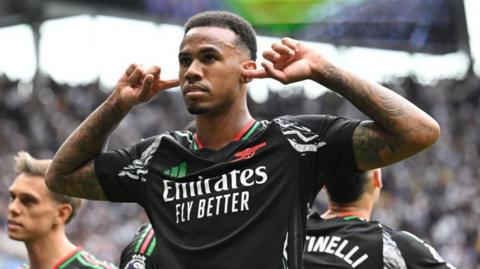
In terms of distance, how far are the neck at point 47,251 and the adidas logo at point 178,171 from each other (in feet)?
7.52

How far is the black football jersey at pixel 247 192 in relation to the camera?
11.9ft

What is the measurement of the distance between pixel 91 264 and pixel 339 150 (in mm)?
2587

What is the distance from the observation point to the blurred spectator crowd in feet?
62.8

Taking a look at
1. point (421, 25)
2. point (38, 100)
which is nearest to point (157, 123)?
point (38, 100)

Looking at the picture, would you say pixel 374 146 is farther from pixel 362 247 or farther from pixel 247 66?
pixel 362 247

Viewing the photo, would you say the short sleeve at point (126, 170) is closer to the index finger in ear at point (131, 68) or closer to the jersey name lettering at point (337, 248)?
the index finger in ear at point (131, 68)

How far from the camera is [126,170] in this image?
4.00 meters

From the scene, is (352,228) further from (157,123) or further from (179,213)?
(157,123)

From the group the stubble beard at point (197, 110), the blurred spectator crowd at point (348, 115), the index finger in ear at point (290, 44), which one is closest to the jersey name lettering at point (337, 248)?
the stubble beard at point (197, 110)

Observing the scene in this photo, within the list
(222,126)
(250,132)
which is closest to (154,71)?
(222,126)

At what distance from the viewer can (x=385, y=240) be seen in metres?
4.82

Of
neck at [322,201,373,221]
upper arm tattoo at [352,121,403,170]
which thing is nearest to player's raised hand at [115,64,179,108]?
upper arm tattoo at [352,121,403,170]

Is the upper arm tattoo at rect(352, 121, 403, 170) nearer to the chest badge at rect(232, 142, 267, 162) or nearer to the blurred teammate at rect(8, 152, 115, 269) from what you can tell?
the chest badge at rect(232, 142, 267, 162)

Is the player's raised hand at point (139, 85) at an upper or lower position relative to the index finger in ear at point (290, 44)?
lower
